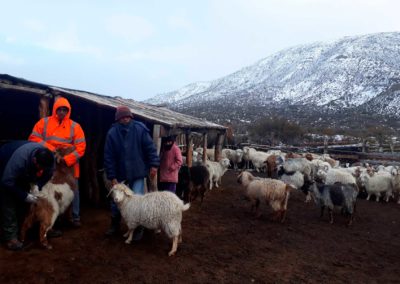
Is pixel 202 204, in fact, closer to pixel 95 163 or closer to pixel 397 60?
pixel 95 163

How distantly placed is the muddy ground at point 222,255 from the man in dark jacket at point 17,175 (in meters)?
0.39

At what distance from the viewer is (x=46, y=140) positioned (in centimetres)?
674

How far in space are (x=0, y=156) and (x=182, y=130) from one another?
18.7 feet

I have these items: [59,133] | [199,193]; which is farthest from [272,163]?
[59,133]

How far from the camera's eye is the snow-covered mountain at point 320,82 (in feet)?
245

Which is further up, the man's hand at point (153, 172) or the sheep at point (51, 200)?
the man's hand at point (153, 172)

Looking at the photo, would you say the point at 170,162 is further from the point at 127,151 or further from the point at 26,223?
the point at 26,223

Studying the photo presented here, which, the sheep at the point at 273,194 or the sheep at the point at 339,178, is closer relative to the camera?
the sheep at the point at 273,194

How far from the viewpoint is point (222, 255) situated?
6.38 m

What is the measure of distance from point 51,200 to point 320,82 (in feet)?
335

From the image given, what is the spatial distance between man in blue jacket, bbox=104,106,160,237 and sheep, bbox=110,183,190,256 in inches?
9.4

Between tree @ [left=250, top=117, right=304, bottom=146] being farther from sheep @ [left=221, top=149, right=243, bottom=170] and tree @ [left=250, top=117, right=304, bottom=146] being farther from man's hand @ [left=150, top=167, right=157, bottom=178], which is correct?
man's hand @ [left=150, top=167, right=157, bottom=178]

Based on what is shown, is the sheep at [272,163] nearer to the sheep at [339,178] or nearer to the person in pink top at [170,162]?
the sheep at [339,178]

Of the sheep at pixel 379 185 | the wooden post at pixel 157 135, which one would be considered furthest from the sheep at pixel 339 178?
the wooden post at pixel 157 135
